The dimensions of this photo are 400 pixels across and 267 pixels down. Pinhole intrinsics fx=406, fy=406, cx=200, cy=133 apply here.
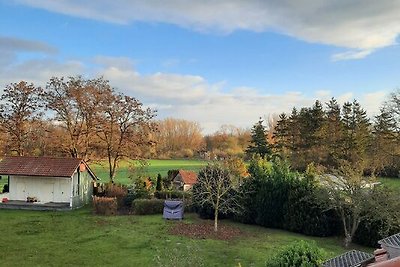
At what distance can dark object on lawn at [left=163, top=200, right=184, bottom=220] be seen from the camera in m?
25.1

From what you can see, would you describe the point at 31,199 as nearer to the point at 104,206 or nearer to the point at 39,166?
the point at 39,166

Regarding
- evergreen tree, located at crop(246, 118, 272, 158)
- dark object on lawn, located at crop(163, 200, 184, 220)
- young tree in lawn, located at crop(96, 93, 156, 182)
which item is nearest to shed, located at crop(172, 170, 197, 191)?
young tree in lawn, located at crop(96, 93, 156, 182)

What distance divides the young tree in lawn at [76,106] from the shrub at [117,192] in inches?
222

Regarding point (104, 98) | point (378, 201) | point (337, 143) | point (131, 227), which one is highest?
point (104, 98)

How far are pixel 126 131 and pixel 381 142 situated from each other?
90.1ft

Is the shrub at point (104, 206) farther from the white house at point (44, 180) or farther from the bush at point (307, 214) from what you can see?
the bush at point (307, 214)

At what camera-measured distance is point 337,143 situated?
147 ft

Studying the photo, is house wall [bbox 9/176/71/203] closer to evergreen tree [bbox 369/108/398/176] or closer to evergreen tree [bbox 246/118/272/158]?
evergreen tree [bbox 246/118/272/158]

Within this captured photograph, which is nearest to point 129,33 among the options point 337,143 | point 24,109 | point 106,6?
point 106,6

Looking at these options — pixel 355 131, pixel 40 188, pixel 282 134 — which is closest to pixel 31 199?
pixel 40 188

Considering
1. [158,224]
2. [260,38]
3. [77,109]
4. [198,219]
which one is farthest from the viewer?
[77,109]

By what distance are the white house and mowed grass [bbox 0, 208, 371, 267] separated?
3534 millimetres

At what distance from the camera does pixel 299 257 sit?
1124cm

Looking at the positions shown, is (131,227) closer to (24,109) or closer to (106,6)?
(106,6)
